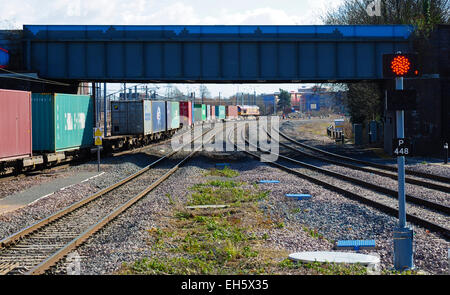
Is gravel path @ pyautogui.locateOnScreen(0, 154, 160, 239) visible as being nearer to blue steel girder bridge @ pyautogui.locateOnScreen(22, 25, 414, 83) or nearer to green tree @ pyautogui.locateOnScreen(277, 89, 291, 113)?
blue steel girder bridge @ pyautogui.locateOnScreen(22, 25, 414, 83)

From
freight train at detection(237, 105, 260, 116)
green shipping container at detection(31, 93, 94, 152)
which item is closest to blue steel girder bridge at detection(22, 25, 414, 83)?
green shipping container at detection(31, 93, 94, 152)

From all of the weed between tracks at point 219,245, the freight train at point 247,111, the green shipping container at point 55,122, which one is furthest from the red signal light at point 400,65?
the freight train at point 247,111

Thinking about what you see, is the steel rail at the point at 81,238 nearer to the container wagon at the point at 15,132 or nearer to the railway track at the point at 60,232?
the railway track at the point at 60,232

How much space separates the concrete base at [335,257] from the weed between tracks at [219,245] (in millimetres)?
230

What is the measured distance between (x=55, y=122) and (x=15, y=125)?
131 inches

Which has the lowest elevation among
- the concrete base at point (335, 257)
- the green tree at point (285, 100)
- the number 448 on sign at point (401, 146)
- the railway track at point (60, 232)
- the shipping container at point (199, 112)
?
the railway track at point (60, 232)

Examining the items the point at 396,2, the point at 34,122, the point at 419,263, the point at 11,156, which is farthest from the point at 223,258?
the point at 396,2

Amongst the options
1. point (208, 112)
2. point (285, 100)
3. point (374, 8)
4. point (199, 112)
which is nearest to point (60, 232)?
point (374, 8)

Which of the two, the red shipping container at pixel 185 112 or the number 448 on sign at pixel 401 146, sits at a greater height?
the red shipping container at pixel 185 112

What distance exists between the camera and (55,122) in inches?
960

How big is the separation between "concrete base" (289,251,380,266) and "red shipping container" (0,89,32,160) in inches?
596

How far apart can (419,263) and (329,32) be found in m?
26.9

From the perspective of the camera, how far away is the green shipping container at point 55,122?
24.3m

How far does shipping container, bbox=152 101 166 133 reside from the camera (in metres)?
43.5
